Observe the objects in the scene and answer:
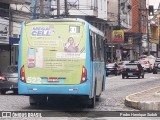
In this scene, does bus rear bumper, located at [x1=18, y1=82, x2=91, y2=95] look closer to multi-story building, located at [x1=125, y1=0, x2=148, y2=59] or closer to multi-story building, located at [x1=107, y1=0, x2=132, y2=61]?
multi-story building, located at [x1=107, y1=0, x2=132, y2=61]

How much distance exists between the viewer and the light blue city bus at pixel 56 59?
1775 centimetres

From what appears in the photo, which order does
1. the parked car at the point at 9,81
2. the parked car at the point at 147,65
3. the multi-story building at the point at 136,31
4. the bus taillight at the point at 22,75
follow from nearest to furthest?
the bus taillight at the point at 22,75, the parked car at the point at 9,81, the parked car at the point at 147,65, the multi-story building at the point at 136,31

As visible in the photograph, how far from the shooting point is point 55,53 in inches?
704

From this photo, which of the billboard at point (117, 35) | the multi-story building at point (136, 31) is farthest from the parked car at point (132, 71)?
the multi-story building at point (136, 31)

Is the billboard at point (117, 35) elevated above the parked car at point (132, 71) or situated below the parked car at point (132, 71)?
above

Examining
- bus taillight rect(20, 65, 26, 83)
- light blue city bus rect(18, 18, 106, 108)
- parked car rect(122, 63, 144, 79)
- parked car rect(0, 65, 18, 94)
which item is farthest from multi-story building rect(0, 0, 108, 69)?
bus taillight rect(20, 65, 26, 83)

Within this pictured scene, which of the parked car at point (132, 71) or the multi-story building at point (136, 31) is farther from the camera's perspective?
the multi-story building at point (136, 31)

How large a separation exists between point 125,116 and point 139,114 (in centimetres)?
58

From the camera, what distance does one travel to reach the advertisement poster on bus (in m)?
Result: 17.8

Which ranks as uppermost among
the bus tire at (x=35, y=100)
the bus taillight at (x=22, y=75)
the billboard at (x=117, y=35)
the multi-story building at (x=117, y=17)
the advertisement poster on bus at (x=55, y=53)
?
the multi-story building at (x=117, y=17)

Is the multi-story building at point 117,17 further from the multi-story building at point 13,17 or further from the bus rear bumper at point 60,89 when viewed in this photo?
the bus rear bumper at point 60,89

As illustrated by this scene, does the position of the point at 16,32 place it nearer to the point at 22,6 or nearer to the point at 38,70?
the point at 22,6

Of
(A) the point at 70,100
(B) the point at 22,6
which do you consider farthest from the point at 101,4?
(A) the point at 70,100

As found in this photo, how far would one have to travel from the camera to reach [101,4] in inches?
2771
